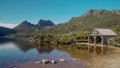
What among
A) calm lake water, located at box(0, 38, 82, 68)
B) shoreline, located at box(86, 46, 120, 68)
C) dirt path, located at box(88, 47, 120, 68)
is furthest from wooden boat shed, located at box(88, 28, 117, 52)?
dirt path, located at box(88, 47, 120, 68)

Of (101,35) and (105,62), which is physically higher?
(101,35)

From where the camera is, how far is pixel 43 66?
25516 mm

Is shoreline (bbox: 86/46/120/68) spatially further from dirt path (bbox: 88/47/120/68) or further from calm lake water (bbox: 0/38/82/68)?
calm lake water (bbox: 0/38/82/68)

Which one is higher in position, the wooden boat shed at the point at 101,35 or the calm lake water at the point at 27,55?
the wooden boat shed at the point at 101,35

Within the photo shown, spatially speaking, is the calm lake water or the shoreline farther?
the calm lake water

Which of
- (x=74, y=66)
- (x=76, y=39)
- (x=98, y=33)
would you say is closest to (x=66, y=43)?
(x=76, y=39)

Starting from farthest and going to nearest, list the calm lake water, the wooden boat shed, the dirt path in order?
the wooden boat shed → the calm lake water → the dirt path

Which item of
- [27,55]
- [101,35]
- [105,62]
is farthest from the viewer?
[101,35]

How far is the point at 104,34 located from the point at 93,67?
35.6 m

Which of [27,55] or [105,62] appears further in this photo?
[27,55]

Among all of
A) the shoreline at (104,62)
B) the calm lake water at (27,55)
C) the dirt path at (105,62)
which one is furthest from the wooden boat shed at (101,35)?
the dirt path at (105,62)

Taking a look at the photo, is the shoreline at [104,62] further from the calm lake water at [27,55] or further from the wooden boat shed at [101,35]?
the wooden boat shed at [101,35]

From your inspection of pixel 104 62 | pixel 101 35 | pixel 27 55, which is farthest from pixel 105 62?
pixel 101 35

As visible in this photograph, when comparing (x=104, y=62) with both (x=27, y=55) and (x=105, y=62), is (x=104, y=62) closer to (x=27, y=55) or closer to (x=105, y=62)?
(x=105, y=62)
